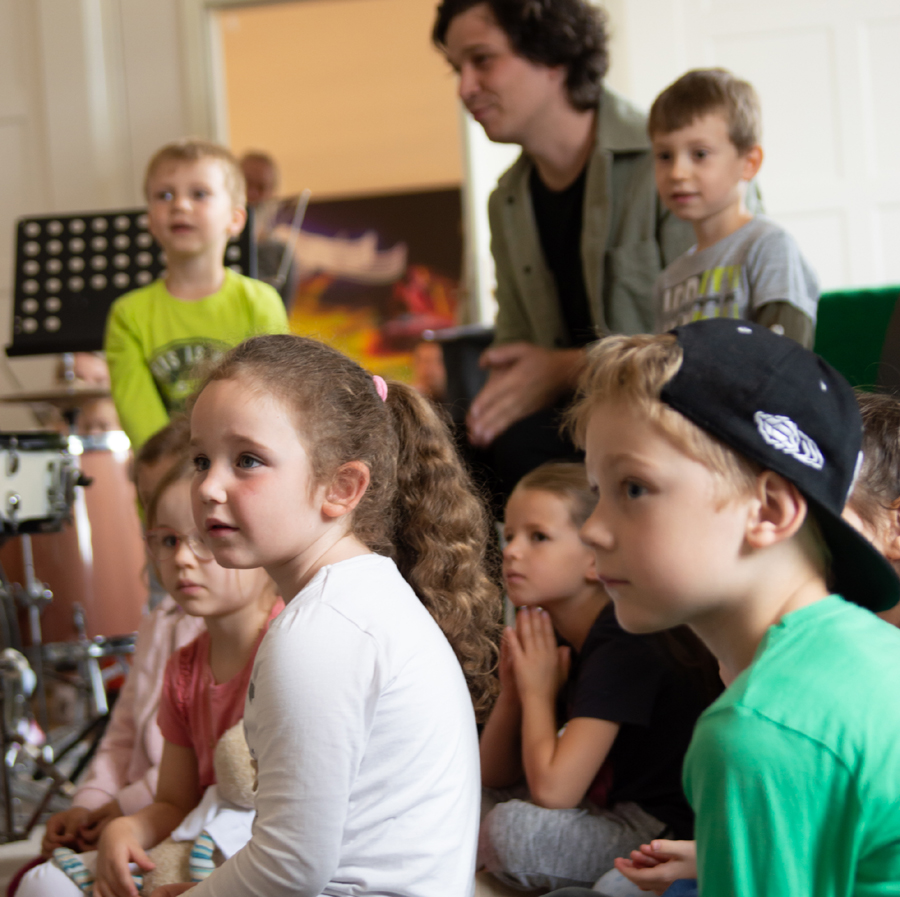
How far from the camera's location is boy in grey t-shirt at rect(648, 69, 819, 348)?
1569 mm

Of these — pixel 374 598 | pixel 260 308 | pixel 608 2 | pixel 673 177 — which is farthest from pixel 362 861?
pixel 608 2

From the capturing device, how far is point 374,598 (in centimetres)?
83

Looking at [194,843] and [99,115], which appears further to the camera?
[99,115]

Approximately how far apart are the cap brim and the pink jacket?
0.93 meters

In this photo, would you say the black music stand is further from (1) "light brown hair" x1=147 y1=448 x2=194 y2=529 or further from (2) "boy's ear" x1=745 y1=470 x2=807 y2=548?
(2) "boy's ear" x1=745 y1=470 x2=807 y2=548

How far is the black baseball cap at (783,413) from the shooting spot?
631mm

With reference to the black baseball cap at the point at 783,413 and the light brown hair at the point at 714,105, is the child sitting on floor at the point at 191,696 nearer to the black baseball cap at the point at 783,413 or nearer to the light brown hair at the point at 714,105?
the black baseball cap at the point at 783,413

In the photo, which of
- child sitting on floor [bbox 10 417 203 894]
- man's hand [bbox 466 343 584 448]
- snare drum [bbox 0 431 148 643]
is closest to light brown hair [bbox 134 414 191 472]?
child sitting on floor [bbox 10 417 203 894]

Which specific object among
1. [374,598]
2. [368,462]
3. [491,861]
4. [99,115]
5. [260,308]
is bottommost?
[491,861]

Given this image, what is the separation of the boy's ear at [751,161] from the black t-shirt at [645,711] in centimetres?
90

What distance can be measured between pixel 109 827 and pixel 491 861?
0.43m

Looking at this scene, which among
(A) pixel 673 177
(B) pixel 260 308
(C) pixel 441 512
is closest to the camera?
(C) pixel 441 512

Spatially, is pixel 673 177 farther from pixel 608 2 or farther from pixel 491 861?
pixel 608 2

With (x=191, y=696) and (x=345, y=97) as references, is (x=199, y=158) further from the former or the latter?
(x=345, y=97)
